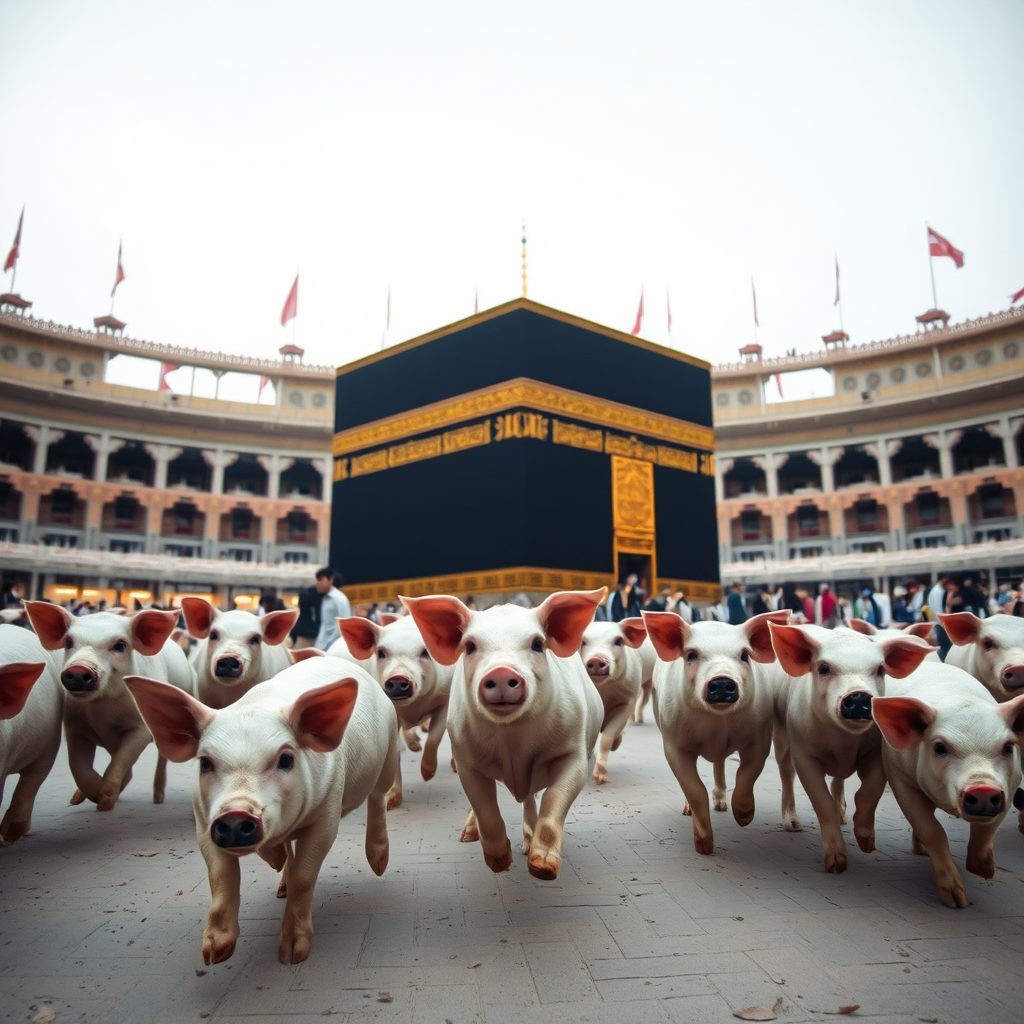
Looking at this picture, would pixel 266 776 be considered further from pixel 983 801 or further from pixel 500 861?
pixel 983 801

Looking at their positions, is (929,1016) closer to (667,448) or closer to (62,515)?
(667,448)

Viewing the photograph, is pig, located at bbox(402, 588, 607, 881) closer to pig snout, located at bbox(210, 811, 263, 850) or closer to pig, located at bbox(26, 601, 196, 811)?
pig snout, located at bbox(210, 811, 263, 850)

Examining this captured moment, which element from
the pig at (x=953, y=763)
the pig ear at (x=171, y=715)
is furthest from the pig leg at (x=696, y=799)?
the pig ear at (x=171, y=715)

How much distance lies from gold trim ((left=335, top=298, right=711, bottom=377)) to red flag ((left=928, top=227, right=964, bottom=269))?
76.9ft

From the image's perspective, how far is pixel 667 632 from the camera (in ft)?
14.6

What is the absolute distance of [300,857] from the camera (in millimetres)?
2920

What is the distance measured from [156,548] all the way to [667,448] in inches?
1358

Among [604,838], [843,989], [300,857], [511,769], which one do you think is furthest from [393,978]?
[604,838]

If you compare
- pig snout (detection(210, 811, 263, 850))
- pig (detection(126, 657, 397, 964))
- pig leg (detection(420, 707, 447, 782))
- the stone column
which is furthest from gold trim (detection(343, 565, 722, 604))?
the stone column

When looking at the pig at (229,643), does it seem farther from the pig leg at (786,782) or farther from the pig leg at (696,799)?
the pig leg at (786,782)

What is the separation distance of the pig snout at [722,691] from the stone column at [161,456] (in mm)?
46563

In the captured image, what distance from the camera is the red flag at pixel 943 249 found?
3928 centimetres

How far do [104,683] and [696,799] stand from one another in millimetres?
3626

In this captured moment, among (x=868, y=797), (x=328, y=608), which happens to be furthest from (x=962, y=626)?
(x=328, y=608)
